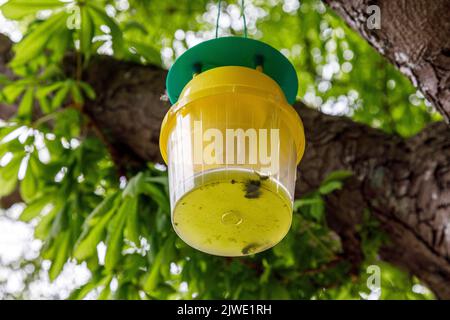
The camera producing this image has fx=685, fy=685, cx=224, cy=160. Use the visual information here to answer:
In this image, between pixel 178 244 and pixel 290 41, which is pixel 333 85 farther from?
pixel 178 244

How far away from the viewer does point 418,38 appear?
1.31 meters

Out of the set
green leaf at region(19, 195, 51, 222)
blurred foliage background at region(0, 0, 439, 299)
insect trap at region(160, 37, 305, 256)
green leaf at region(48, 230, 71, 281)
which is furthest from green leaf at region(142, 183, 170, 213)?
insect trap at region(160, 37, 305, 256)

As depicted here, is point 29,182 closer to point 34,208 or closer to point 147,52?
point 34,208

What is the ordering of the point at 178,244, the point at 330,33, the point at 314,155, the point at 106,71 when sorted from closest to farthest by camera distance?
the point at 178,244 → the point at 314,155 → the point at 106,71 → the point at 330,33

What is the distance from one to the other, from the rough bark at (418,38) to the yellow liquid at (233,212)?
0.47 metres

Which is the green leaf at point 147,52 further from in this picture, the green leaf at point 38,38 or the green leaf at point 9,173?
the green leaf at point 9,173

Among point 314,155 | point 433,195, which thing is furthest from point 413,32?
point 314,155

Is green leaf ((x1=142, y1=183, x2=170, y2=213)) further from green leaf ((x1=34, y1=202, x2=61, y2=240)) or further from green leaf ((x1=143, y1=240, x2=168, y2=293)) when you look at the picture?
green leaf ((x1=34, y1=202, x2=61, y2=240))

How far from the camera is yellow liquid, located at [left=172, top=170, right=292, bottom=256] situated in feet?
3.12

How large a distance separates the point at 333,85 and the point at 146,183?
4.27ft

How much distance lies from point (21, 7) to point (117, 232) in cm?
54

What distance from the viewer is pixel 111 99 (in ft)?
6.89

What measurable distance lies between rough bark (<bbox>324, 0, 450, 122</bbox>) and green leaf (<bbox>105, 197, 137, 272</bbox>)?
0.64 m

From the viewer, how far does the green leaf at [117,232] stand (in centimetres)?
154
